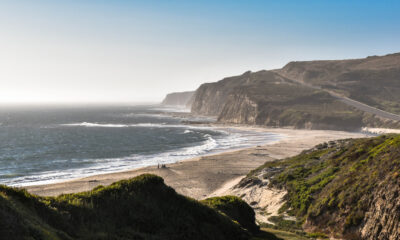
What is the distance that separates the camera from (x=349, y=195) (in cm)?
2094

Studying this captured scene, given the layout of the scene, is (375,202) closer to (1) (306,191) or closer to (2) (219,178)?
(1) (306,191)

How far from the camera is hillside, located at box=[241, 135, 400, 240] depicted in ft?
58.7

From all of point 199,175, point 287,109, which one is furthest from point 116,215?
point 287,109

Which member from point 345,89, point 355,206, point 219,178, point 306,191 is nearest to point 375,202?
point 355,206

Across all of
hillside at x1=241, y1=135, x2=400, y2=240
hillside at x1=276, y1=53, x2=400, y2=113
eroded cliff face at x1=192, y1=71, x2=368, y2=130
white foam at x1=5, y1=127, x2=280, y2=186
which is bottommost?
white foam at x1=5, y1=127, x2=280, y2=186

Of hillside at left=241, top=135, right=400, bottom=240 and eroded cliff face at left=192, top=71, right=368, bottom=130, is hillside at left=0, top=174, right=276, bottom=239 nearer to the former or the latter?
hillside at left=241, top=135, right=400, bottom=240

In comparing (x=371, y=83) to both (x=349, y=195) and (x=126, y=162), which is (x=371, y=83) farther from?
(x=349, y=195)

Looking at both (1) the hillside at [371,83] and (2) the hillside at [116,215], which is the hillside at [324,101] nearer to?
(1) the hillside at [371,83]

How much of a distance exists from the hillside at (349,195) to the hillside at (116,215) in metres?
6.33

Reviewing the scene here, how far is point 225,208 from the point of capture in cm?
1880

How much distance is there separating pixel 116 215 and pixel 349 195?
16.8m

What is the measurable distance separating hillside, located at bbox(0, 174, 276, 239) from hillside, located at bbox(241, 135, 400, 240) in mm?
6327

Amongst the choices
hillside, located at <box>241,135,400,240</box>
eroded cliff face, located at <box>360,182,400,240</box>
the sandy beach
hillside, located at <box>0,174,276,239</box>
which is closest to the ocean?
the sandy beach

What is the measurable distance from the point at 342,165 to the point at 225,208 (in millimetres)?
15043
